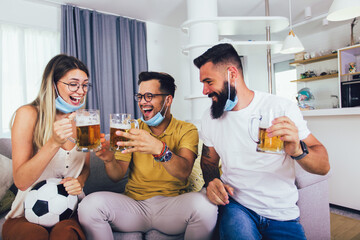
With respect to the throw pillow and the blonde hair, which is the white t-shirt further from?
the throw pillow

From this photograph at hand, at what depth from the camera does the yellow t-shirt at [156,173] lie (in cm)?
147

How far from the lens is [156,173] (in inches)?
58.2

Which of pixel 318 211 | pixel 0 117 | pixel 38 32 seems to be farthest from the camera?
pixel 38 32

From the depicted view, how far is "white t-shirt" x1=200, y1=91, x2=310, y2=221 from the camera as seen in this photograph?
4.01 feet

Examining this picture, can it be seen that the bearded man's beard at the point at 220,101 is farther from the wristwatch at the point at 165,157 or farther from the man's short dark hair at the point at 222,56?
the wristwatch at the point at 165,157

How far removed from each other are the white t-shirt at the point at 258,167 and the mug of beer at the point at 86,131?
0.65 metres

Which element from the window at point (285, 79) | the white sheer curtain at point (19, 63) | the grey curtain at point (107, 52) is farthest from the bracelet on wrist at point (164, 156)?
the window at point (285, 79)

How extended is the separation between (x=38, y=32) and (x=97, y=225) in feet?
11.3

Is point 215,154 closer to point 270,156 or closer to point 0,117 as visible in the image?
point 270,156

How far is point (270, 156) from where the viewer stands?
1.27 m

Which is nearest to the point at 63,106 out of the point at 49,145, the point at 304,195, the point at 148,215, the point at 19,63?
the point at 49,145

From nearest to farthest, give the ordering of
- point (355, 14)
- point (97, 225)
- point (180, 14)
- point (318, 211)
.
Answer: point (97, 225)
point (318, 211)
point (355, 14)
point (180, 14)

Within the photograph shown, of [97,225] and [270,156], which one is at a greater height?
[270,156]

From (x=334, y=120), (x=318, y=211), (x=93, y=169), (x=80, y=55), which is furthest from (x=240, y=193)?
(x=80, y=55)
